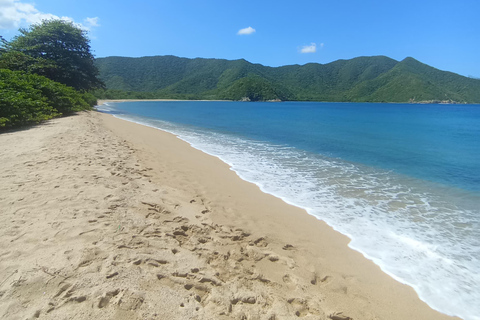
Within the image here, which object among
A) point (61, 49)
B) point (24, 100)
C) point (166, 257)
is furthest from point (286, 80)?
point (166, 257)

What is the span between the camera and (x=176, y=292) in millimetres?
2621

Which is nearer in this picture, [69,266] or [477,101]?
[69,266]

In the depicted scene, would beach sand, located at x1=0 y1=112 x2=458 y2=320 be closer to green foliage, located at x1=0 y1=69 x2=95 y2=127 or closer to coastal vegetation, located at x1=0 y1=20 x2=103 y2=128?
green foliage, located at x1=0 y1=69 x2=95 y2=127

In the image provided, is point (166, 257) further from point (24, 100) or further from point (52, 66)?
point (52, 66)

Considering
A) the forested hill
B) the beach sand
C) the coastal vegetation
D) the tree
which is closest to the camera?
the beach sand

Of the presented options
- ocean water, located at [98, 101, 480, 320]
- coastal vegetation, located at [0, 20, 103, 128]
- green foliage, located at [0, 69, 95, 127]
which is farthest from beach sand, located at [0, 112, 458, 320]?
coastal vegetation, located at [0, 20, 103, 128]

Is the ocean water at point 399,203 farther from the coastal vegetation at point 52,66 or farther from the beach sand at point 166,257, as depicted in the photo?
the coastal vegetation at point 52,66

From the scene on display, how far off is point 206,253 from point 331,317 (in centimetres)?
160

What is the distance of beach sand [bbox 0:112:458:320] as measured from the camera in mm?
2432

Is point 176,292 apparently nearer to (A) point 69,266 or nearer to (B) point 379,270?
(A) point 69,266

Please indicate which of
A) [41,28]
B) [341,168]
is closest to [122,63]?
[41,28]

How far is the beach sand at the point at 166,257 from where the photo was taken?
7.98 feet

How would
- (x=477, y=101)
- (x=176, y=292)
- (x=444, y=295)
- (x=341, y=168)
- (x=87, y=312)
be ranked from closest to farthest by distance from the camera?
(x=87, y=312), (x=176, y=292), (x=444, y=295), (x=341, y=168), (x=477, y=101)

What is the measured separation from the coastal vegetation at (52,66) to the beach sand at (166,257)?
1168 centimetres
